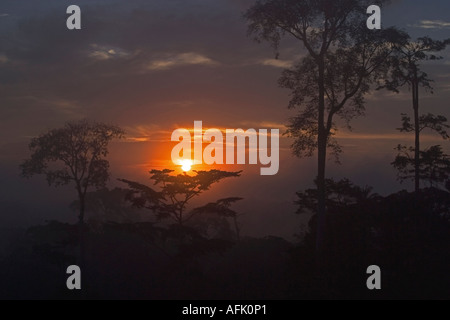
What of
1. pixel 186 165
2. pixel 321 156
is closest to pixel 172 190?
pixel 186 165

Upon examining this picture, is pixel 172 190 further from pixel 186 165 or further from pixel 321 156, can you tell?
pixel 321 156

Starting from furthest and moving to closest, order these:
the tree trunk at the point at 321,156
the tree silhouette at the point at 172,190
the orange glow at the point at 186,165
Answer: the orange glow at the point at 186,165, the tree silhouette at the point at 172,190, the tree trunk at the point at 321,156

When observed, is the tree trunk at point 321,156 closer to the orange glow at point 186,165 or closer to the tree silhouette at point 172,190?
the tree silhouette at point 172,190

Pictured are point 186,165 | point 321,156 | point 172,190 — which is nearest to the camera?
point 321,156

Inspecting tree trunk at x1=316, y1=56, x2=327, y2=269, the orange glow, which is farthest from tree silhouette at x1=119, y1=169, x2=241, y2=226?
tree trunk at x1=316, y1=56, x2=327, y2=269

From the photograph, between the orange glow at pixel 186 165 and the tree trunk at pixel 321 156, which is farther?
the orange glow at pixel 186 165

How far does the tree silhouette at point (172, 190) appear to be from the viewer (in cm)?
3281

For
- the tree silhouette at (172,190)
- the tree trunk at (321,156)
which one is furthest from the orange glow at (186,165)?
the tree trunk at (321,156)

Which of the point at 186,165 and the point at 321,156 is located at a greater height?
the point at 186,165

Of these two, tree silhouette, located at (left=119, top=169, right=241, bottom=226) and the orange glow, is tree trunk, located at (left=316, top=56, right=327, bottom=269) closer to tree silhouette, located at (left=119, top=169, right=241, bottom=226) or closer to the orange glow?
tree silhouette, located at (left=119, top=169, right=241, bottom=226)

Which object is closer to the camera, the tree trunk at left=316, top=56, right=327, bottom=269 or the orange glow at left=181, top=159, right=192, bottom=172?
the tree trunk at left=316, top=56, right=327, bottom=269

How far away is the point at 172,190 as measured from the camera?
3341 cm

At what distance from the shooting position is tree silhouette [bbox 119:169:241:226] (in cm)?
3281

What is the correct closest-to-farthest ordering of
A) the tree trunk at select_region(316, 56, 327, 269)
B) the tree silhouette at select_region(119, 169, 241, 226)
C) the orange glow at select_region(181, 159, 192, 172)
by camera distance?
the tree trunk at select_region(316, 56, 327, 269) → the tree silhouette at select_region(119, 169, 241, 226) → the orange glow at select_region(181, 159, 192, 172)
